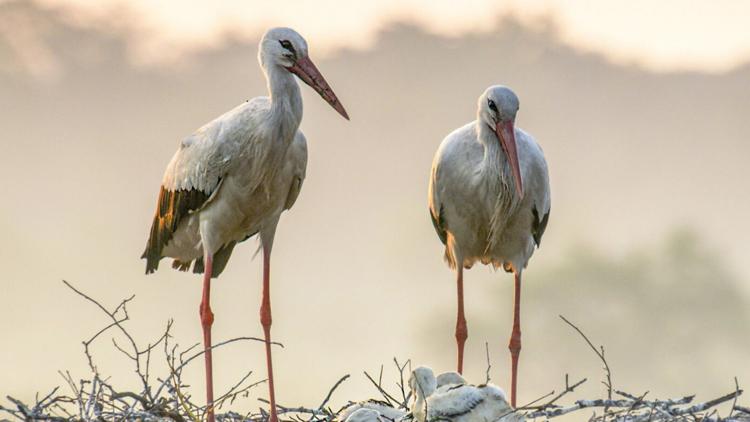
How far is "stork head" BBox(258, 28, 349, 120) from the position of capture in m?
6.57

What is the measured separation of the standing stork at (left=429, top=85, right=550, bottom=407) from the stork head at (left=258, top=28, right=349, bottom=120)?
1.01 metres

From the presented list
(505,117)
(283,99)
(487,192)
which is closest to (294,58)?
(283,99)

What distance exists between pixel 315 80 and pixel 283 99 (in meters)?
0.19

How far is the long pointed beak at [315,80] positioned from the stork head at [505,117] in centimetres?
98

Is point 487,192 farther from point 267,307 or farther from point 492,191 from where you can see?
point 267,307

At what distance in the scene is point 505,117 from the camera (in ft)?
23.5

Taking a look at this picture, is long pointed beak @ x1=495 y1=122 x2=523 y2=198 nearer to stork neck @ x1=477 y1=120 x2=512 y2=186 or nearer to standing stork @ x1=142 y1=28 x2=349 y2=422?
stork neck @ x1=477 y1=120 x2=512 y2=186

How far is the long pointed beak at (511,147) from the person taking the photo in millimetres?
7145

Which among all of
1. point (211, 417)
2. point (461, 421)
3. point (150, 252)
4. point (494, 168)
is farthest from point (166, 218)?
point (461, 421)

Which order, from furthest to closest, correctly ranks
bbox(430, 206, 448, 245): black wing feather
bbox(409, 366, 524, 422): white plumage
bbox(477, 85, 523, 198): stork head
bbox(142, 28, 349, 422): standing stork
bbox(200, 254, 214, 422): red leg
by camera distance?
bbox(430, 206, 448, 245): black wing feather < bbox(477, 85, 523, 198): stork head < bbox(200, 254, 214, 422): red leg < bbox(142, 28, 349, 422): standing stork < bbox(409, 366, 524, 422): white plumage

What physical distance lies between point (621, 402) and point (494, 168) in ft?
6.16

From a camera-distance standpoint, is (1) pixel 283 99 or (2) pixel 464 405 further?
(1) pixel 283 99

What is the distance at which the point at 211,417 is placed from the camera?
6539 mm

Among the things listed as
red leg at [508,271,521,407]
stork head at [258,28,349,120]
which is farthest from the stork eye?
red leg at [508,271,521,407]
